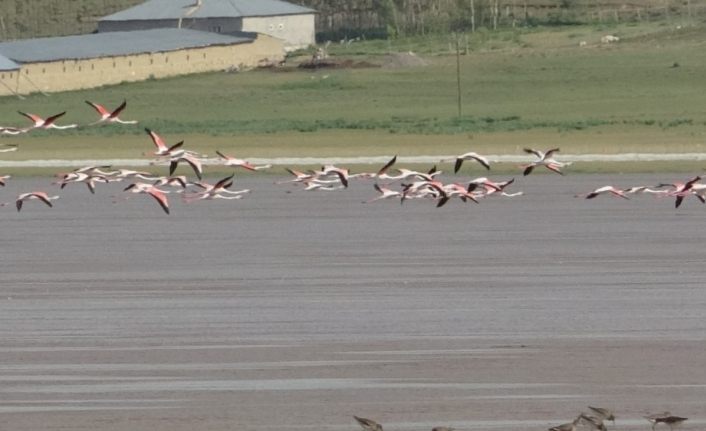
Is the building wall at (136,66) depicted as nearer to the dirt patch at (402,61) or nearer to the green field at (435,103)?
the green field at (435,103)

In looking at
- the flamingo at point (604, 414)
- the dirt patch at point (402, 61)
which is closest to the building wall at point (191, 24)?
the dirt patch at point (402, 61)

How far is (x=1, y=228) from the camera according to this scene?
1449 inches

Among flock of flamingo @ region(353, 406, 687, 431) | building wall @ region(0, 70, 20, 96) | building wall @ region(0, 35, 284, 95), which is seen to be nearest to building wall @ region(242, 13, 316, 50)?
building wall @ region(0, 35, 284, 95)

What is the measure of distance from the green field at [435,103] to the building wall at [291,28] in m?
6.59

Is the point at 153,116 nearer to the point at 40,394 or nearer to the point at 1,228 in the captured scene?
the point at 1,228

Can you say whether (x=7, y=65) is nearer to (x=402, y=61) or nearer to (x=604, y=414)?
(x=402, y=61)

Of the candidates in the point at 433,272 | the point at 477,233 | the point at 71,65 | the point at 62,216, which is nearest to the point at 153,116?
the point at 71,65

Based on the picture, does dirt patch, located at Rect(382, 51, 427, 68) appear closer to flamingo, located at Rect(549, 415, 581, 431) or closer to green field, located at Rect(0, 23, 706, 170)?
green field, located at Rect(0, 23, 706, 170)

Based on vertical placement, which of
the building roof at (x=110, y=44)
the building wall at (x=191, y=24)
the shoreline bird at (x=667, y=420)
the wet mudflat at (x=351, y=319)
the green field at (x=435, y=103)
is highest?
the shoreline bird at (x=667, y=420)

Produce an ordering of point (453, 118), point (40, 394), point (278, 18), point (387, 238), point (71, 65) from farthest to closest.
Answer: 1. point (278, 18)
2. point (71, 65)
3. point (453, 118)
4. point (387, 238)
5. point (40, 394)

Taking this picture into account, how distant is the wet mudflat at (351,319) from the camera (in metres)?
18.2

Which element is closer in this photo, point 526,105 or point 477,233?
point 477,233

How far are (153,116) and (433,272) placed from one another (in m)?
47.6

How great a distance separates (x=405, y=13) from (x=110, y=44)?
3612cm
